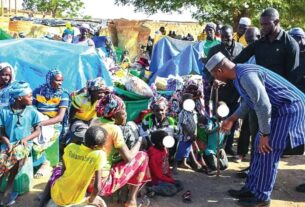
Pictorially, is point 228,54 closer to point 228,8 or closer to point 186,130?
point 186,130

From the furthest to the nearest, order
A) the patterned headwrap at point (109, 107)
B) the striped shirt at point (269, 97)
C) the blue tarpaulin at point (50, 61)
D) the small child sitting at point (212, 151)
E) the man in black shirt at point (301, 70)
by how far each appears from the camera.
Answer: the blue tarpaulin at point (50, 61)
the small child sitting at point (212, 151)
the man in black shirt at point (301, 70)
the patterned headwrap at point (109, 107)
the striped shirt at point (269, 97)

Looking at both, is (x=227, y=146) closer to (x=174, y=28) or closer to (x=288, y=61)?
(x=288, y=61)

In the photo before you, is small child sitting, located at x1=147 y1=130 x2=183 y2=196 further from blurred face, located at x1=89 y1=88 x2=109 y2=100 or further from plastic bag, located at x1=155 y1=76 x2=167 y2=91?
plastic bag, located at x1=155 y1=76 x2=167 y2=91

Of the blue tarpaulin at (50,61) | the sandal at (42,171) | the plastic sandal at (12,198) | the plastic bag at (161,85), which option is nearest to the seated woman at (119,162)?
the plastic sandal at (12,198)

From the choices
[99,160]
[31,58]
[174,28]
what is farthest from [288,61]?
[174,28]

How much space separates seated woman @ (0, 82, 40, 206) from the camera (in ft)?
12.8

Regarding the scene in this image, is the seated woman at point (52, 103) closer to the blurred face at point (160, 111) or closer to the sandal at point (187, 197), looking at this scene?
the blurred face at point (160, 111)

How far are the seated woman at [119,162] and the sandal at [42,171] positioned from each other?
1.34 meters

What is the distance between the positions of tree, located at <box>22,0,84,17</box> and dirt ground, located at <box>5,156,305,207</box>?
45.0m

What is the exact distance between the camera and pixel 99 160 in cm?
325

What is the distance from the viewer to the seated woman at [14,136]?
12.8ft

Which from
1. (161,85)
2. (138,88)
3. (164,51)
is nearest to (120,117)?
(138,88)

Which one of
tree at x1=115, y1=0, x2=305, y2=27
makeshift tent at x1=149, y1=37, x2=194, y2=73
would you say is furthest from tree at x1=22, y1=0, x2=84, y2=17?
makeshift tent at x1=149, y1=37, x2=194, y2=73

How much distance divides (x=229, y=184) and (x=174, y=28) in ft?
70.6
